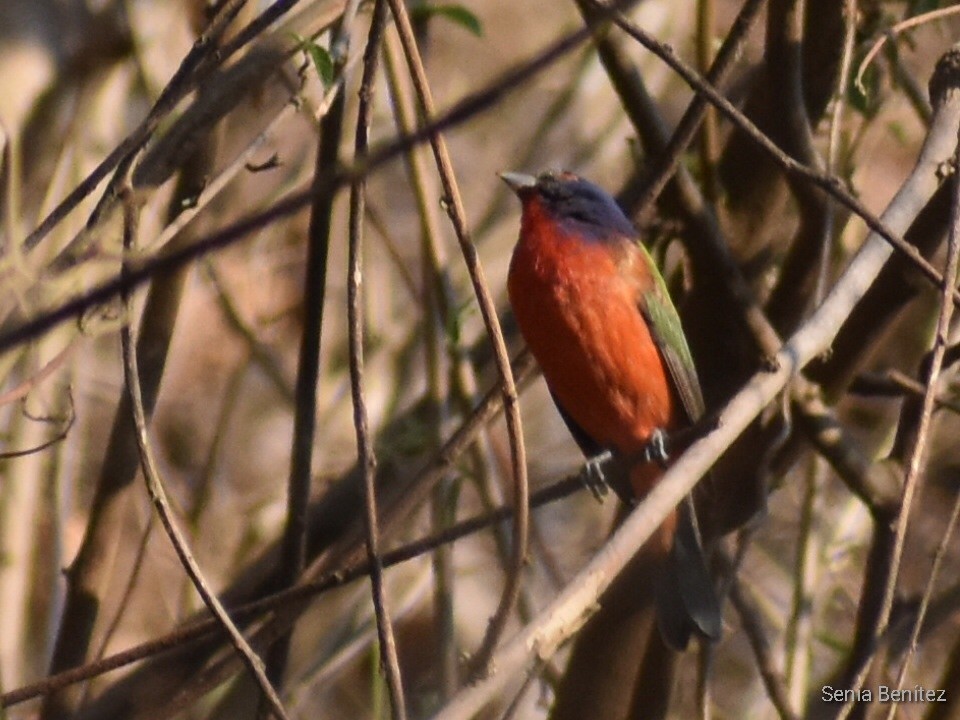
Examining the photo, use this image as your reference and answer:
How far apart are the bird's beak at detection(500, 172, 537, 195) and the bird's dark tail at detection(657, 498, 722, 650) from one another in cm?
116

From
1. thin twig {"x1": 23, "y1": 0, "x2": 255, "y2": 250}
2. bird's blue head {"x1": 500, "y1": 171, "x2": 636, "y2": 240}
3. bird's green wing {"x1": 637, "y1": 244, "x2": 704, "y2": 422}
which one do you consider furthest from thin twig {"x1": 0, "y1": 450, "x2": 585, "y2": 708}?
bird's blue head {"x1": 500, "y1": 171, "x2": 636, "y2": 240}

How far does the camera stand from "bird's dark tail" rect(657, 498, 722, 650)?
412cm

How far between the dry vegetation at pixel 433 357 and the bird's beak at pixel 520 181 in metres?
0.31

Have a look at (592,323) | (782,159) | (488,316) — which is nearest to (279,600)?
(488,316)

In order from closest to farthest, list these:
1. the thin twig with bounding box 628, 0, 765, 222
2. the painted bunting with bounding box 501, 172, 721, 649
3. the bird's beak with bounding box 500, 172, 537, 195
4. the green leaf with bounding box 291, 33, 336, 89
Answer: the green leaf with bounding box 291, 33, 336, 89 → the thin twig with bounding box 628, 0, 765, 222 → the painted bunting with bounding box 501, 172, 721, 649 → the bird's beak with bounding box 500, 172, 537, 195

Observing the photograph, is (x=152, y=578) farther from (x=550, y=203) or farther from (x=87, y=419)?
(x=550, y=203)

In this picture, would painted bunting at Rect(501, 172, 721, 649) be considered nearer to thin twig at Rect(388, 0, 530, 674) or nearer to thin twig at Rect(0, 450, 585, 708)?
thin twig at Rect(0, 450, 585, 708)

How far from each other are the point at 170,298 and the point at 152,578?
8.82 feet

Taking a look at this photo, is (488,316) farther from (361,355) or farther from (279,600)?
(279,600)

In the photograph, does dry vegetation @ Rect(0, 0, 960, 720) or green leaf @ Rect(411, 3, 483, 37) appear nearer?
dry vegetation @ Rect(0, 0, 960, 720)

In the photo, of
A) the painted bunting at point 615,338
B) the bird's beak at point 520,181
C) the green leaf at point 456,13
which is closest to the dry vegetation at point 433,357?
the green leaf at point 456,13

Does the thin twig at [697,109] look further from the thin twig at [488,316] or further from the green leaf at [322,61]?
the thin twig at [488,316]

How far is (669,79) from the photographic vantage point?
6.18 meters

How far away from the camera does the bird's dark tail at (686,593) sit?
412cm
